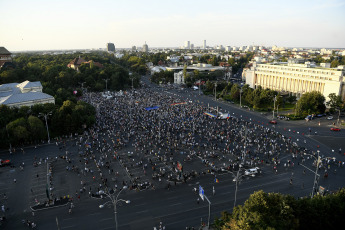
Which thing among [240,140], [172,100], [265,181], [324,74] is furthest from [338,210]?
[324,74]

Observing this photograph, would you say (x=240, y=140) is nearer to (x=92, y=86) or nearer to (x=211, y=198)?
(x=211, y=198)

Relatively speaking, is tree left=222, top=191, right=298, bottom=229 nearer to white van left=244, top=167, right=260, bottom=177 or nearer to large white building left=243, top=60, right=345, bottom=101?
white van left=244, top=167, right=260, bottom=177

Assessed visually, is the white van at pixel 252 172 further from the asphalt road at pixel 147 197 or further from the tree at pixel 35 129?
the tree at pixel 35 129

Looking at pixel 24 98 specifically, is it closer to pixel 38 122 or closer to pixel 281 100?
pixel 38 122

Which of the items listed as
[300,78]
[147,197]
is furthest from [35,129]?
[300,78]

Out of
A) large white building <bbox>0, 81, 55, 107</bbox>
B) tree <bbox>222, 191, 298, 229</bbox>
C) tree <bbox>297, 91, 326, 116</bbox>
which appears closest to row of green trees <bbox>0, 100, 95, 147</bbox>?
large white building <bbox>0, 81, 55, 107</bbox>
